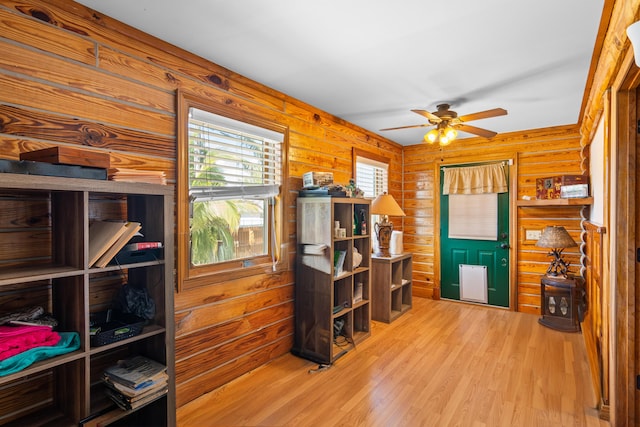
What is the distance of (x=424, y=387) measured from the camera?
8.78 ft

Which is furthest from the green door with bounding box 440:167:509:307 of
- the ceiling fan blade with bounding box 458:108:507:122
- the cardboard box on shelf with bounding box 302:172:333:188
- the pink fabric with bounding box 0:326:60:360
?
the pink fabric with bounding box 0:326:60:360

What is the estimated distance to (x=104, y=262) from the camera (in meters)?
1.65

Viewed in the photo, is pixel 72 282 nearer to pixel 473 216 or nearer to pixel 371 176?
pixel 371 176

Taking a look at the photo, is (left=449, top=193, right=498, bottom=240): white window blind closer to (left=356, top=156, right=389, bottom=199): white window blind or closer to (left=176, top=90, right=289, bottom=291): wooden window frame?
(left=356, top=156, right=389, bottom=199): white window blind

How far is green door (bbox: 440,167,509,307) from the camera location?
4738 mm

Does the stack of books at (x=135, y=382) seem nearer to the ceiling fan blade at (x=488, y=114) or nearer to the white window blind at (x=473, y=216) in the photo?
the ceiling fan blade at (x=488, y=114)

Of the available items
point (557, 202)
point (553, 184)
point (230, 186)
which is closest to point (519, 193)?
point (553, 184)

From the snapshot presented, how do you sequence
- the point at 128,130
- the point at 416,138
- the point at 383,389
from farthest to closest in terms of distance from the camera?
the point at 416,138 < the point at 383,389 < the point at 128,130

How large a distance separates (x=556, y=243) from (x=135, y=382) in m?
4.31

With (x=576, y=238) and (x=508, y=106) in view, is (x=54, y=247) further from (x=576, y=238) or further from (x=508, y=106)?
(x=576, y=238)

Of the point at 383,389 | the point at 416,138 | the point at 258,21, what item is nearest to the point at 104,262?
the point at 258,21

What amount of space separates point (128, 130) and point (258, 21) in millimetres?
1018

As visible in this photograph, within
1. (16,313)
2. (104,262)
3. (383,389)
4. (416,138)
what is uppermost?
(416,138)

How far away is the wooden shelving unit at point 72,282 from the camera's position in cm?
156
